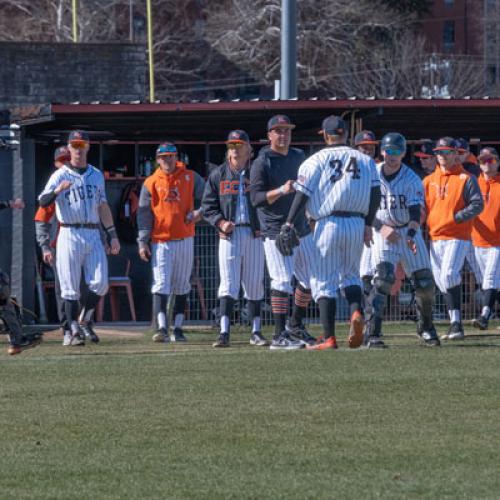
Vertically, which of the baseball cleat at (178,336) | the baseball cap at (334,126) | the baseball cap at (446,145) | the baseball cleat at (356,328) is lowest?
the baseball cleat at (178,336)

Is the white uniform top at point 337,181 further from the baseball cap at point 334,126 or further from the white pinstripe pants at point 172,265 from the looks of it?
the white pinstripe pants at point 172,265

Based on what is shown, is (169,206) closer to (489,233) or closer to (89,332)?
(89,332)

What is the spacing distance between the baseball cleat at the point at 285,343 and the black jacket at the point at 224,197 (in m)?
1.62

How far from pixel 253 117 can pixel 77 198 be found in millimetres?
5513

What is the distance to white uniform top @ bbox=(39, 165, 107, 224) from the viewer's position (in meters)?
15.7

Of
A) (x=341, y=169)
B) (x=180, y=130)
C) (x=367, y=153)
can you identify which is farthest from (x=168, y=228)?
(x=180, y=130)

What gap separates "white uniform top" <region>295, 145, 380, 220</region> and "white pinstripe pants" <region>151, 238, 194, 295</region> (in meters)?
3.13

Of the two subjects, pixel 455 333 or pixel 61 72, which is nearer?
pixel 455 333

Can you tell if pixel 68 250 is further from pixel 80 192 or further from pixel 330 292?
pixel 330 292

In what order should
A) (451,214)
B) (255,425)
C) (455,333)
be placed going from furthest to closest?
(451,214) → (455,333) → (255,425)

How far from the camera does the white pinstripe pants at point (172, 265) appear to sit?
53.9 feet

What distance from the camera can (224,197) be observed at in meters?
15.6

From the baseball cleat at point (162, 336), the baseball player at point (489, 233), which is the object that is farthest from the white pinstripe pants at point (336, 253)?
the baseball player at point (489, 233)

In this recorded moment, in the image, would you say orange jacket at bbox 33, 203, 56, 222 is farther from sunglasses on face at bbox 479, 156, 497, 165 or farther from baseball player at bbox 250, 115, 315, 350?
sunglasses on face at bbox 479, 156, 497, 165
